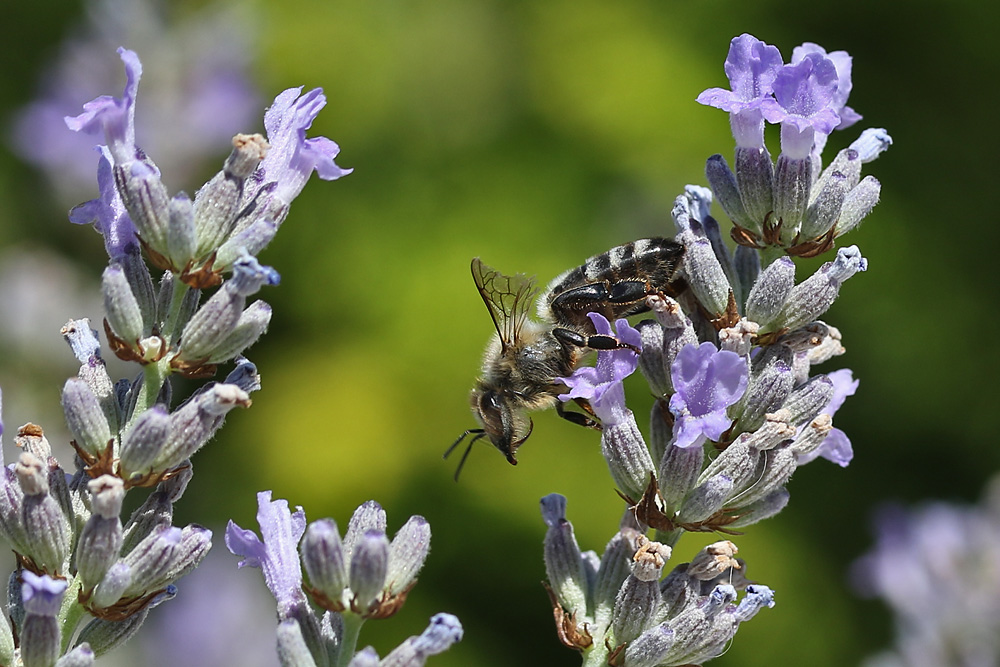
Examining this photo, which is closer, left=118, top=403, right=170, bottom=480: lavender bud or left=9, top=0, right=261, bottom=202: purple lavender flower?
left=118, top=403, right=170, bottom=480: lavender bud

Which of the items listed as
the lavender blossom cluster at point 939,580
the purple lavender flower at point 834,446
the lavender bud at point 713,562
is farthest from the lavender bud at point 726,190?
the lavender blossom cluster at point 939,580

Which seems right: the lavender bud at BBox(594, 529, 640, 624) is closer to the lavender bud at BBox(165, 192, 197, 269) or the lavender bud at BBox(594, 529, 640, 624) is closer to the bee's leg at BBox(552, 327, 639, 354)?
the bee's leg at BBox(552, 327, 639, 354)

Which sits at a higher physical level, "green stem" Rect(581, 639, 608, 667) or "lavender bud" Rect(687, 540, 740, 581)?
"lavender bud" Rect(687, 540, 740, 581)

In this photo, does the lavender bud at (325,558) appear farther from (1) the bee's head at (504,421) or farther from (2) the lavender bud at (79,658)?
(1) the bee's head at (504,421)

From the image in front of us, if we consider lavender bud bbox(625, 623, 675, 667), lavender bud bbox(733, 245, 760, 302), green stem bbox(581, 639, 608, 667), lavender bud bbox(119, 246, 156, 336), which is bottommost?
green stem bbox(581, 639, 608, 667)

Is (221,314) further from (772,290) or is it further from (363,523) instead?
(772,290)

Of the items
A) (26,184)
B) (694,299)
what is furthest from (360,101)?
(694,299)

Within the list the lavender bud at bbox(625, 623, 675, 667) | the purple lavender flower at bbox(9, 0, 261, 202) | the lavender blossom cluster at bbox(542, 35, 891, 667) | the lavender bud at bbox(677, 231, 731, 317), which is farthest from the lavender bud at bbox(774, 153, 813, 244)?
the purple lavender flower at bbox(9, 0, 261, 202)

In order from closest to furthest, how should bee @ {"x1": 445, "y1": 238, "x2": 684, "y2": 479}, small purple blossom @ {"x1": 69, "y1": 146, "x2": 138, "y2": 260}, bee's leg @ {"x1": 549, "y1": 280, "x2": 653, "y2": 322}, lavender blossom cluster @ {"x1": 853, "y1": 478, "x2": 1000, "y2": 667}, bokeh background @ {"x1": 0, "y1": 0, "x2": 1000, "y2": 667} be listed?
small purple blossom @ {"x1": 69, "y1": 146, "x2": 138, "y2": 260}, bee's leg @ {"x1": 549, "y1": 280, "x2": 653, "y2": 322}, bee @ {"x1": 445, "y1": 238, "x2": 684, "y2": 479}, lavender blossom cluster @ {"x1": 853, "y1": 478, "x2": 1000, "y2": 667}, bokeh background @ {"x1": 0, "y1": 0, "x2": 1000, "y2": 667}
